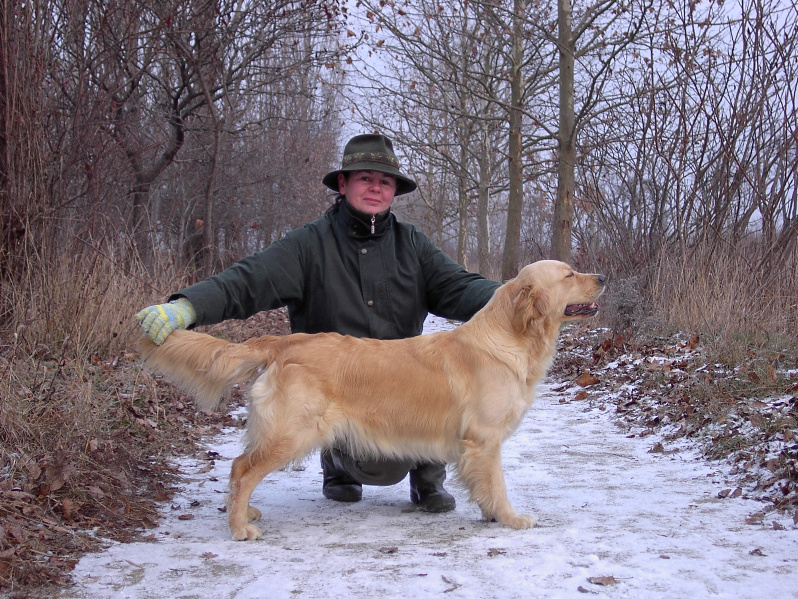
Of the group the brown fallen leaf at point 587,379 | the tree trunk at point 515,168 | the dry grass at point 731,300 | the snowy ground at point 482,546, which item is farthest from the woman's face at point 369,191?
the tree trunk at point 515,168

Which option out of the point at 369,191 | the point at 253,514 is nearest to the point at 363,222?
the point at 369,191

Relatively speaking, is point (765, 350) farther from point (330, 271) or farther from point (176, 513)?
point (176, 513)

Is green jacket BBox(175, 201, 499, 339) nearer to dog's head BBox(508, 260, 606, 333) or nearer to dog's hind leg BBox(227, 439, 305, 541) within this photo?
dog's head BBox(508, 260, 606, 333)

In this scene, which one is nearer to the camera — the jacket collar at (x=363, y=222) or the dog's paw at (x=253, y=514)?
the dog's paw at (x=253, y=514)

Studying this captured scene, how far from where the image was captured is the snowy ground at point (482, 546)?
256 centimetres

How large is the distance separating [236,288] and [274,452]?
0.99m

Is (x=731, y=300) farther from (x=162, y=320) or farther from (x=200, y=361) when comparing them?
(x=162, y=320)

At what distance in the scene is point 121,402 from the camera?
4699 millimetres

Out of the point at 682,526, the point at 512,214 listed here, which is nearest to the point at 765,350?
the point at 682,526

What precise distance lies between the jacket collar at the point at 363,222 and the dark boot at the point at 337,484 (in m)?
1.41

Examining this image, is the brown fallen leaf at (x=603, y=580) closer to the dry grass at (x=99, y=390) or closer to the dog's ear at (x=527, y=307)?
the dog's ear at (x=527, y=307)

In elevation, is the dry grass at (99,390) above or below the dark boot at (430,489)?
above

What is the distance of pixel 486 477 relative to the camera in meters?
3.49

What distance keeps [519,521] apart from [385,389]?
37.4 inches
